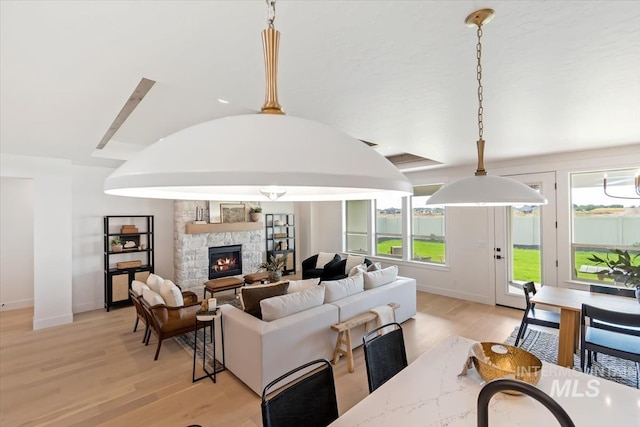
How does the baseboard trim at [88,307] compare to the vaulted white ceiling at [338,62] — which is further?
the baseboard trim at [88,307]

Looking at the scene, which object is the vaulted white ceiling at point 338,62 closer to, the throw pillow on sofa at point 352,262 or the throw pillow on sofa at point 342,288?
the throw pillow on sofa at point 342,288

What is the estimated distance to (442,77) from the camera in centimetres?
193

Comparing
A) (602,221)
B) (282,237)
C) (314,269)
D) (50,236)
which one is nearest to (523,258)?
(602,221)

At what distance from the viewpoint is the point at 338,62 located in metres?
1.72

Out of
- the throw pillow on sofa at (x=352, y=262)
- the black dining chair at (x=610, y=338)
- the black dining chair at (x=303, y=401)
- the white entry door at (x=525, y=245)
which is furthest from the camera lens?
the throw pillow on sofa at (x=352, y=262)

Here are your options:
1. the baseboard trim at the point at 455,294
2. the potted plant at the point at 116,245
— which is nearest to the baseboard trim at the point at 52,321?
the potted plant at the point at 116,245

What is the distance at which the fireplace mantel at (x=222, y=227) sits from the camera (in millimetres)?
5699

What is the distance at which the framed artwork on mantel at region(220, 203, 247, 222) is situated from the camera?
6.44 metres

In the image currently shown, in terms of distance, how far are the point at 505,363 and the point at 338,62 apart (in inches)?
78.2

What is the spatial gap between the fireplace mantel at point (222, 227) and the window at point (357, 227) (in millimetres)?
2238

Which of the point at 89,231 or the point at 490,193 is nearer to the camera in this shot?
the point at 490,193

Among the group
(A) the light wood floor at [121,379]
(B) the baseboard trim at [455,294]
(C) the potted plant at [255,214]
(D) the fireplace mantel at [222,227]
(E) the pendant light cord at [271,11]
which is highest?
(E) the pendant light cord at [271,11]

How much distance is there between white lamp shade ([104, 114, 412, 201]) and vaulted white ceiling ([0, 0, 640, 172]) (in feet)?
3.44

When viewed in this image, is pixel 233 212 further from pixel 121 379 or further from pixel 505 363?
pixel 505 363
